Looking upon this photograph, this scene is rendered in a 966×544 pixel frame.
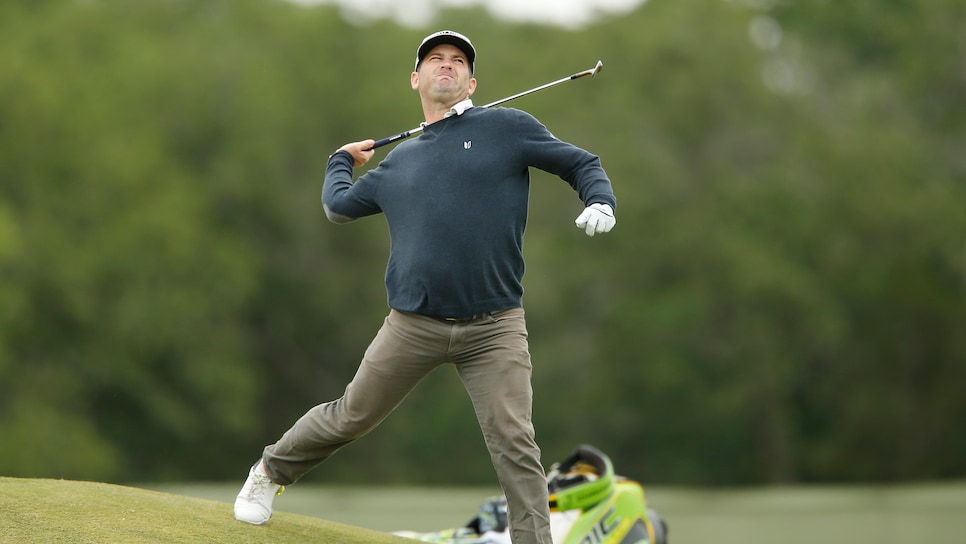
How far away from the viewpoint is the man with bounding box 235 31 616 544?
4922mm

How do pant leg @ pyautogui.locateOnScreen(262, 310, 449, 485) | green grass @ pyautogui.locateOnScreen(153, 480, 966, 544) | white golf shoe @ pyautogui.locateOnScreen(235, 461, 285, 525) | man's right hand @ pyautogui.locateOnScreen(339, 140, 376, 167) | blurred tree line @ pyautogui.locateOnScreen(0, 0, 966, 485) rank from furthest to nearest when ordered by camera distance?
blurred tree line @ pyautogui.locateOnScreen(0, 0, 966, 485), green grass @ pyautogui.locateOnScreen(153, 480, 966, 544), man's right hand @ pyautogui.locateOnScreen(339, 140, 376, 167), white golf shoe @ pyautogui.locateOnScreen(235, 461, 285, 525), pant leg @ pyautogui.locateOnScreen(262, 310, 449, 485)

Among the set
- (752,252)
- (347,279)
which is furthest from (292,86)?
(752,252)

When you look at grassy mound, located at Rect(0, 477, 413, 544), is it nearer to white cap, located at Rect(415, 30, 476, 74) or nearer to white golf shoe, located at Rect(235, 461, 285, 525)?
white golf shoe, located at Rect(235, 461, 285, 525)

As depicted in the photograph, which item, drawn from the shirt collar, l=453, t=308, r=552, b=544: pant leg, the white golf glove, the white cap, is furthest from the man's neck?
l=453, t=308, r=552, b=544: pant leg

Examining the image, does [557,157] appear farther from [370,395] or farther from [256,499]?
[256,499]

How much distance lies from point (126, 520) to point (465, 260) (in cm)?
157

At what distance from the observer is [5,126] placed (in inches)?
1123

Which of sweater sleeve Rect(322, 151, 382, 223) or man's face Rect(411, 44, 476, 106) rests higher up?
man's face Rect(411, 44, 476, 106)

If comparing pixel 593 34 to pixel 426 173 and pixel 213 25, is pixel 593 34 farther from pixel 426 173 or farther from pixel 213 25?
pixel 426 173

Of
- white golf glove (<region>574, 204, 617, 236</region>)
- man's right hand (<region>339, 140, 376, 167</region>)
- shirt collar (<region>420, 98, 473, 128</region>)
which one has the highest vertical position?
shirt collar (<region>420, 98, 473, 128</region>)

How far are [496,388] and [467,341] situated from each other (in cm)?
20

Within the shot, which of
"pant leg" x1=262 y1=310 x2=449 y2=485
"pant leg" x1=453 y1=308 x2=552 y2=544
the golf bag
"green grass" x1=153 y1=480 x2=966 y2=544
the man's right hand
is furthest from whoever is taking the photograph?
"green grass" x1=153 y1=480 x2=966 y2=544

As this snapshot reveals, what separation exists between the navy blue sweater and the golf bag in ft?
5.51

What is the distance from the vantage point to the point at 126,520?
16.5 feet
